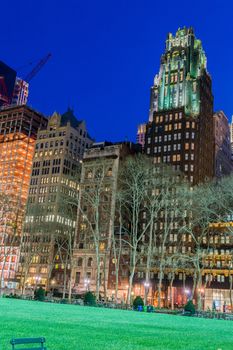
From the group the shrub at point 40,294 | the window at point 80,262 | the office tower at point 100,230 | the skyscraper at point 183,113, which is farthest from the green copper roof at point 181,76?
the shrub at point 40,294

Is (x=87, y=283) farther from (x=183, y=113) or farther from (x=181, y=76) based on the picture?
(x=181, y=76)

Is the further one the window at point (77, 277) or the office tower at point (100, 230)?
the window at point (77, 277)

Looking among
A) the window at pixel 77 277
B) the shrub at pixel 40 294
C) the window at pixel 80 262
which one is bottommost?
the shrub at pixel 40 294

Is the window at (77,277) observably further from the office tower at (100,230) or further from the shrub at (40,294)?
the shrub at (40,294)

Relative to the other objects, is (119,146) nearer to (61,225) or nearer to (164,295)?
(61,225)

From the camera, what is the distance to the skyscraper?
142 meters

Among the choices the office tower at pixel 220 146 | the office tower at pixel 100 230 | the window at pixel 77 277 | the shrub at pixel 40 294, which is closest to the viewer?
the shrub at pixel 40 294

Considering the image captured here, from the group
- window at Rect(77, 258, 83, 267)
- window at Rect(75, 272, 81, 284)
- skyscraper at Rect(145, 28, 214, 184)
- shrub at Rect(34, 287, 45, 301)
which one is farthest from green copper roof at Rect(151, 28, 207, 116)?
shrub at Rect(34, 287, 45, 301)

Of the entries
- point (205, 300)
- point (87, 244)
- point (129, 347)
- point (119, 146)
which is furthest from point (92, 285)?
point (129, 347)

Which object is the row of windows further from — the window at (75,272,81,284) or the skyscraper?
the window at (75,272,81,284)

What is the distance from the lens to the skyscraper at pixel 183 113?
14250 cm

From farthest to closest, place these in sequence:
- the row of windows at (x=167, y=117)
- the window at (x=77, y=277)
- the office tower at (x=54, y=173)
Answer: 1. the office tower at (x=54, y=173)
2. the row of windows at (x=167, y=117)
3. the window at (x=77, y=277)

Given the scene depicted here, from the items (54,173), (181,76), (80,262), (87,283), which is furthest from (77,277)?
(181,76)

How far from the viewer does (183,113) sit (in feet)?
480
